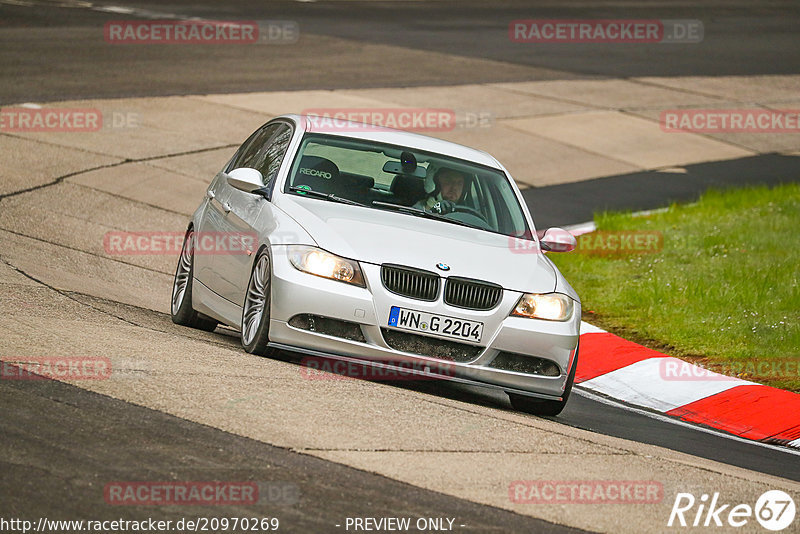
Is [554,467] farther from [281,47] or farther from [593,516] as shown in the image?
[281,47]

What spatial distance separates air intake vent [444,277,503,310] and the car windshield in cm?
104

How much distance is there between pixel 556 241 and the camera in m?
8.87

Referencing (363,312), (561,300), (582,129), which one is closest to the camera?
(363,312)

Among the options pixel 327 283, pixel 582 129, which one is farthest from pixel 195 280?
pixel 582 129

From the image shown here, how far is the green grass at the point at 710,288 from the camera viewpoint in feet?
35.5

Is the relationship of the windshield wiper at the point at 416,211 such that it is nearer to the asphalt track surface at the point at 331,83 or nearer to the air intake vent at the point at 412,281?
the air intake vent at the point at 412,281

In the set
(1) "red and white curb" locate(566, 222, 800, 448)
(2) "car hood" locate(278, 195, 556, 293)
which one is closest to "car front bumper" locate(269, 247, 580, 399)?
(2) "car hood" locate(278, 195, 556, 293)

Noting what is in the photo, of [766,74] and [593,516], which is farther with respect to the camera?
[766,74]

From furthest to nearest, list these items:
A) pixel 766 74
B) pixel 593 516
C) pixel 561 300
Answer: pixel 766 74 < pixel 561 300 < pixel 593 516

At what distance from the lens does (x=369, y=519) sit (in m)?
5.27

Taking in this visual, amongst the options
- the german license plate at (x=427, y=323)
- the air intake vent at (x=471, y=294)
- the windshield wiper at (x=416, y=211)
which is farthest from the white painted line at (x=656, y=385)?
the german license plate at (x=427, y=323)

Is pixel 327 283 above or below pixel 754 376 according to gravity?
above

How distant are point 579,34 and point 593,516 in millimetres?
28813

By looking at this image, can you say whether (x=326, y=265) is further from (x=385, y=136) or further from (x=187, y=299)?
(x=187, y=299)
